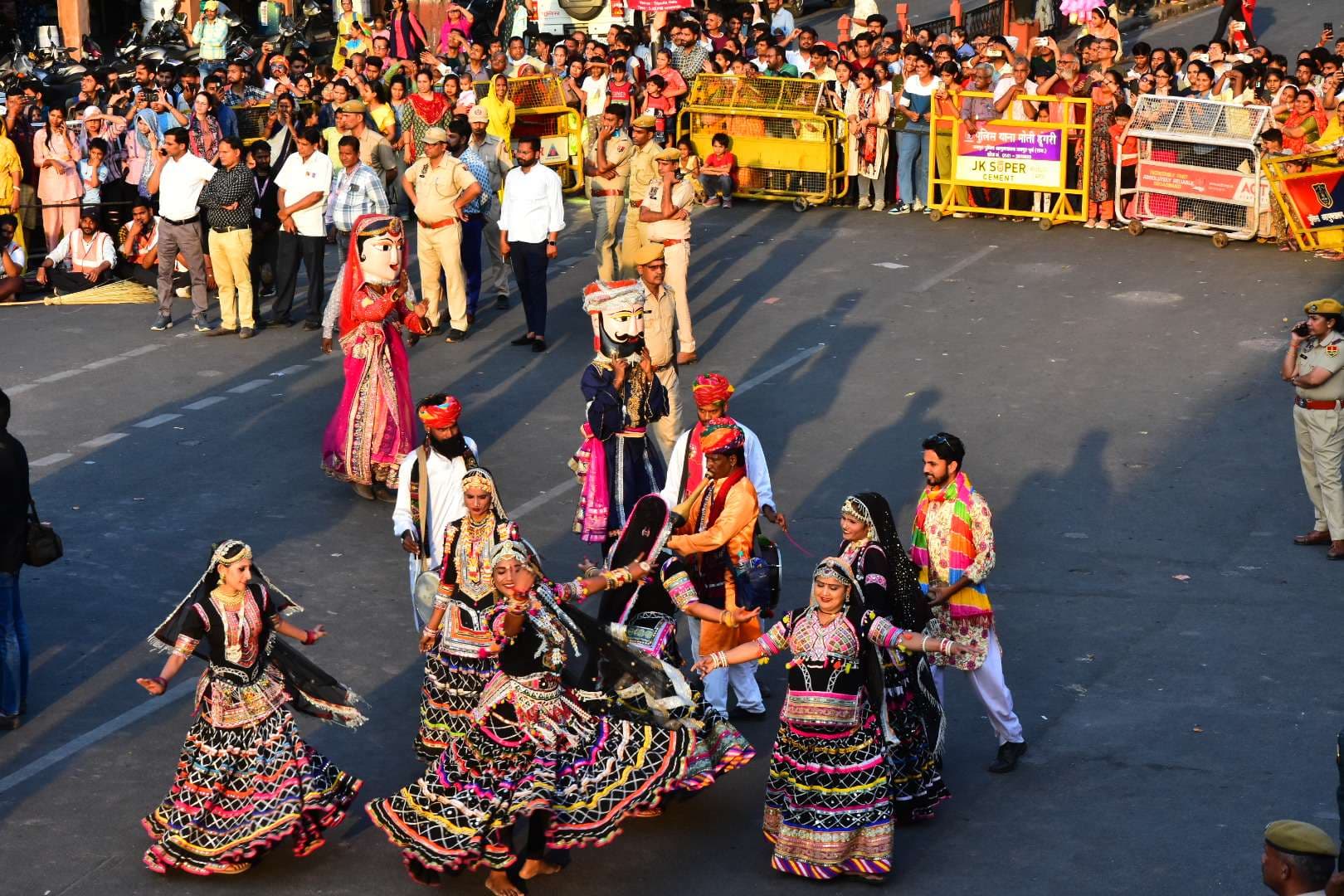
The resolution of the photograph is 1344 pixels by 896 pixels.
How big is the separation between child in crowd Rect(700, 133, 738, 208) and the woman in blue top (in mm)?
1880

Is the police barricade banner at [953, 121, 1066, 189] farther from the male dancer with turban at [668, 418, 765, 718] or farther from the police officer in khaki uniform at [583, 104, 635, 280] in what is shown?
the male dancer with turban at [668, 418, 765, 718]

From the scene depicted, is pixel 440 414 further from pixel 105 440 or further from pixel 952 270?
pixel 952 270

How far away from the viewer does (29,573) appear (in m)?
12.2

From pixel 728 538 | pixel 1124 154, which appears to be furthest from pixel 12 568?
pixel 1124 154

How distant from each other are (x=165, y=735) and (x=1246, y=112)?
1314cm

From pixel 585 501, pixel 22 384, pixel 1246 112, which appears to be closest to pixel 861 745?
pixel 585 501

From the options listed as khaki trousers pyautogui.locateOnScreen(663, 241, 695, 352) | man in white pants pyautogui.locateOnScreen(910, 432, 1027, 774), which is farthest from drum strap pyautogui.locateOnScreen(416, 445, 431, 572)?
khaki trousers pyautogui.locateOnScreen(663, 241, 695, 352)

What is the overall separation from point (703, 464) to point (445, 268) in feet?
26.2

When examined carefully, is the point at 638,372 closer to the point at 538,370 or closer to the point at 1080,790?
the point at 1080,790

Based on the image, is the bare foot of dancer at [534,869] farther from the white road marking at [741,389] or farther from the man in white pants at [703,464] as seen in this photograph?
the white road marking at [741,389]

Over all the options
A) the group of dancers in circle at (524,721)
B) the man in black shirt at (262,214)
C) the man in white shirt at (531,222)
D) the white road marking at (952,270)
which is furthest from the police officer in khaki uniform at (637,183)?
the group of dancers in circle at (524,721)

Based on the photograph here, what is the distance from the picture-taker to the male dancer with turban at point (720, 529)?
9.42m

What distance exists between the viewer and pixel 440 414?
10.3 meters

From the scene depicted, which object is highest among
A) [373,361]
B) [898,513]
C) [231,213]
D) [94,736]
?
[231,213]
